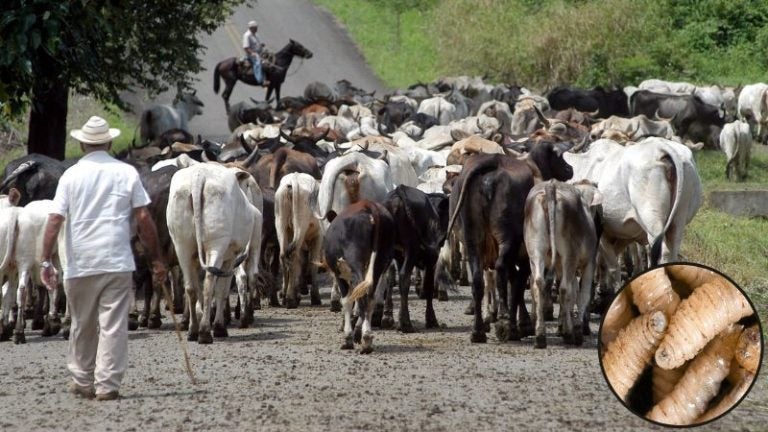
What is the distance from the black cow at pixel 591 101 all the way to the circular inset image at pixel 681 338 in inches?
1320

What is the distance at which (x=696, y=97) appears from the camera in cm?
3941

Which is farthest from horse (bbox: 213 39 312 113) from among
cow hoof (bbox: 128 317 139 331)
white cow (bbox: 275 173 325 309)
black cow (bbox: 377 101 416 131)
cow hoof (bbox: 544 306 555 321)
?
cow hoof (bbox: 544 306 555 321)

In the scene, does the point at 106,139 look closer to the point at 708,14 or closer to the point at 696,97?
the point at 696,97

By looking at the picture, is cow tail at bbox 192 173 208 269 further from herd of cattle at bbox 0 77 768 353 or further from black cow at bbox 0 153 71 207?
black cow at bbox 0 153 71 207

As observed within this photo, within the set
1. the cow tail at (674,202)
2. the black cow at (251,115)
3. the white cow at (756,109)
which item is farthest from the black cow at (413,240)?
the white cow at (756,109)

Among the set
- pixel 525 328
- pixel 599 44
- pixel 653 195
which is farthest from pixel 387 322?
pixel 599 44

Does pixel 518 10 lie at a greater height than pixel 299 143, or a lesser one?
greater

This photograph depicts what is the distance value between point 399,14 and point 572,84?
12385mm

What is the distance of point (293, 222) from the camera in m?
17.6

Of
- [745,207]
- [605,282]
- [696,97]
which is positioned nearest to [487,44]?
[696,97]

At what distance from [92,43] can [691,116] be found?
20.3 meters

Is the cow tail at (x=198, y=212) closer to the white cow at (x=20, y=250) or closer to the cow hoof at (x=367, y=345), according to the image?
the white cow at (x=20, y=250)

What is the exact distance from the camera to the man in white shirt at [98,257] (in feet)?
35.7

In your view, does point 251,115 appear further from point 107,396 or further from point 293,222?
point 107,396
